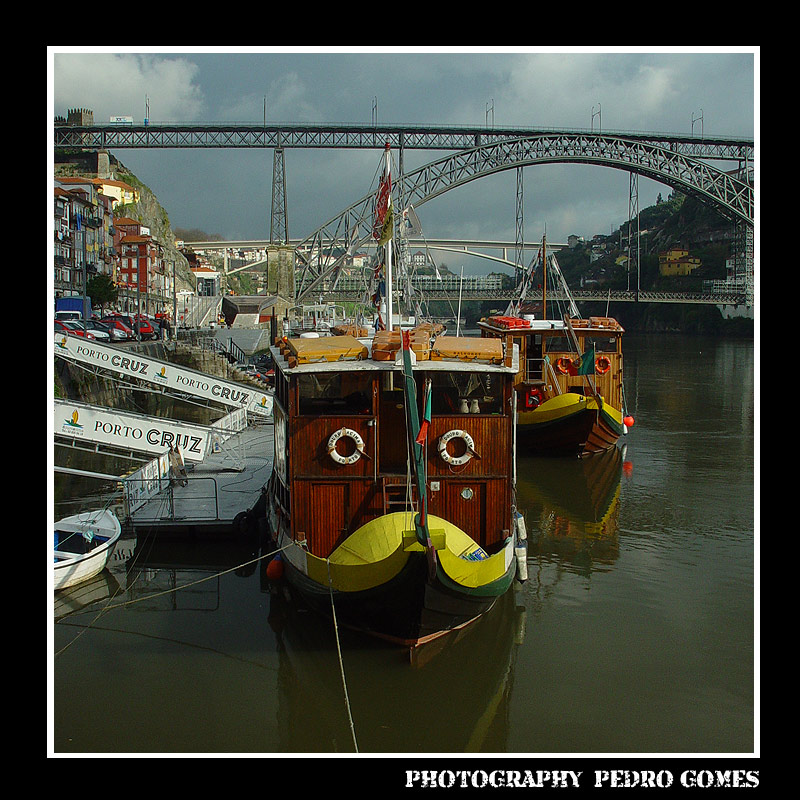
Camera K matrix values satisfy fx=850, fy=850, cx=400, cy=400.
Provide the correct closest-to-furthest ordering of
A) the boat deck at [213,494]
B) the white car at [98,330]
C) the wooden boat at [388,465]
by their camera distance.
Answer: the wooden boat at [388,465] < the boat deck at [213,494] < the white car at [98,330]

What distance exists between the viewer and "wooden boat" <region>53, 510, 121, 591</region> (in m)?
13.2

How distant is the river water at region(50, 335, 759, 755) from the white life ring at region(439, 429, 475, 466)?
2.41 meters

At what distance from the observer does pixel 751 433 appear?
30.6 metres

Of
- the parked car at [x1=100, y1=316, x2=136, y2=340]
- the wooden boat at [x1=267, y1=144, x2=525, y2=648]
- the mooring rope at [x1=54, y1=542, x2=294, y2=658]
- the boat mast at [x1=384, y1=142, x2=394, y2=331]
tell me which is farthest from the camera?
the parked car at [x1=100, y1=316, x2=136, y2=340]

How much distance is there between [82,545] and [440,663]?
6.88 m

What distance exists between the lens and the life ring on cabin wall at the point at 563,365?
84.3ft

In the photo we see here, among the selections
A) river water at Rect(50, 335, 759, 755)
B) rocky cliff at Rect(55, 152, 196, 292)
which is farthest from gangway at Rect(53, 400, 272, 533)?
rocky cliff at Rect(55, 152, 196, 292)

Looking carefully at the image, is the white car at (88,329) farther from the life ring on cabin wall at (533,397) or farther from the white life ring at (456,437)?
the white life ring at (456,437)

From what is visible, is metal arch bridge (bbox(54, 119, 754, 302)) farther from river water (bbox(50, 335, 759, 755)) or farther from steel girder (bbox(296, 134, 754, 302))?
river water (bbox(50, 335, 759, 755))

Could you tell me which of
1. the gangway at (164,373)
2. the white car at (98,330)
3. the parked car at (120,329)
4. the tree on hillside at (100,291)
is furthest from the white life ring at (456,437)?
the tree on hillside at (100,291)

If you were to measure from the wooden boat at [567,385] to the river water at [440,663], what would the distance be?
22.0 feet

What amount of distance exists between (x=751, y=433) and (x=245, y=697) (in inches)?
985
